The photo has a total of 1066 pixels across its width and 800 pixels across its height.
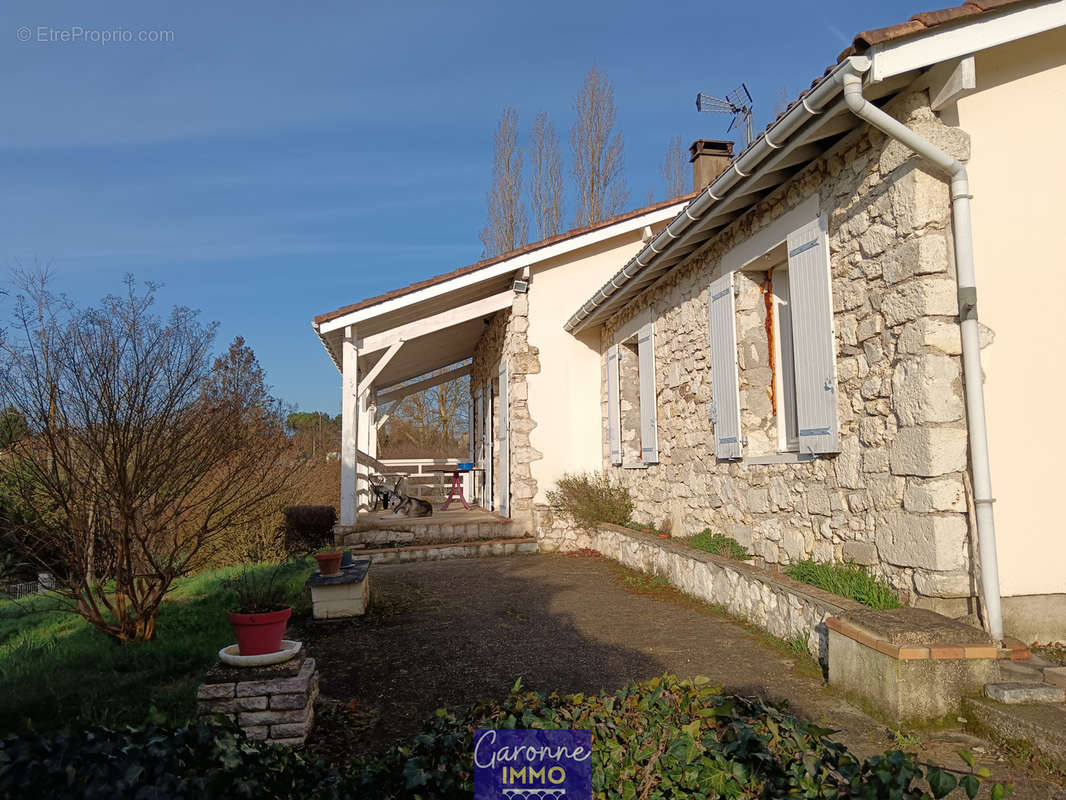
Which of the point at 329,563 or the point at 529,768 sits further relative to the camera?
the point at 329,563

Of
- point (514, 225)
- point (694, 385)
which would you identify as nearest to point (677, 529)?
point (694, 385)

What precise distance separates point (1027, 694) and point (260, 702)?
3226 millimetres

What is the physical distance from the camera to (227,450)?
5559 mm

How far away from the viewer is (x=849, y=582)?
4234mm

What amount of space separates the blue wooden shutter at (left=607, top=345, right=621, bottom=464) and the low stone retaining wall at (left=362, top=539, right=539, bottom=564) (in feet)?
5.08

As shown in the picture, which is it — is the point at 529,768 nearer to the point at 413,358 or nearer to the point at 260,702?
the point at 260,702

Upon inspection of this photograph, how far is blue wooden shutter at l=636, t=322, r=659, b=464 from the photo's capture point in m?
7.96

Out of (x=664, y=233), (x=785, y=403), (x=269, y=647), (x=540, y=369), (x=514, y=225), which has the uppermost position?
(x=514, y=225)

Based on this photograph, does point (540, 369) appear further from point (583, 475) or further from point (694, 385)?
point (694, 385)

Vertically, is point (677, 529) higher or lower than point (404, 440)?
lower

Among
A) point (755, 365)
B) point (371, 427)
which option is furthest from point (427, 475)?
point (755, 365)

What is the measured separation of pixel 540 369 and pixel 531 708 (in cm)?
745

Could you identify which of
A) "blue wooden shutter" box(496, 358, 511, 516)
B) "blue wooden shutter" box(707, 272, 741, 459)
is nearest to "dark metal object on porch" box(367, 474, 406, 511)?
"blue wooden shutter" box(496, 358, 511, 516)

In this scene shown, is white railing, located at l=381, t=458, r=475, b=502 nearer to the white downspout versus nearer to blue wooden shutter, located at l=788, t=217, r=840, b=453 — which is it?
blue wooden shutter, located at l=788, t=217, r=840, b=453
